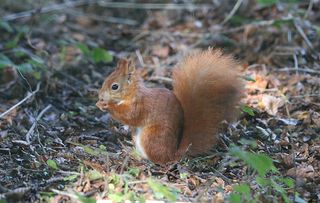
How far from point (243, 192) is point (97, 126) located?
1.52 m

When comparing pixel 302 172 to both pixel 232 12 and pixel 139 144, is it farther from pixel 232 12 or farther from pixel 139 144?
pixel 232 12

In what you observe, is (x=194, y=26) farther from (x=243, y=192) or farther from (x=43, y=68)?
(x=243, y=192)

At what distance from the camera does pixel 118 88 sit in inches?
135

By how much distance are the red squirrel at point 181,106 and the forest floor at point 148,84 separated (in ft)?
0.43

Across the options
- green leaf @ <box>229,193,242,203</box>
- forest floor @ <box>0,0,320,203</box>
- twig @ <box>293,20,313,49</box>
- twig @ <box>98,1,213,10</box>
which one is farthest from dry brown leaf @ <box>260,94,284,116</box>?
twig @ <box>98,1,213,10</box>

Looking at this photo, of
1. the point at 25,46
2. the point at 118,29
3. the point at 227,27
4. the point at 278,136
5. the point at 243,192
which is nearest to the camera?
the point at 243,192

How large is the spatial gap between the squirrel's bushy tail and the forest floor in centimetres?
16

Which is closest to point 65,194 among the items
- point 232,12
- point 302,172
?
point 302,172

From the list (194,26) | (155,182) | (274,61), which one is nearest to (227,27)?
(194,26)

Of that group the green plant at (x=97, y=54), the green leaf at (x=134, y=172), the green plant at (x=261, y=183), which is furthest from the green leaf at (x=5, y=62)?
the green plant at (x=261, y=183)

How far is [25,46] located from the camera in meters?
5.48

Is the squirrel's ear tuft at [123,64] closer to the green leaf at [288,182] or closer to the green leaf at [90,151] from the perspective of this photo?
the green leaf at [90,151]

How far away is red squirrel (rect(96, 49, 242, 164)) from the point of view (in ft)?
11.1

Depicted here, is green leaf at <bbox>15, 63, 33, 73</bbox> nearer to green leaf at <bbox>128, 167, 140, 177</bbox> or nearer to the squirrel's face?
the squirrel's face
